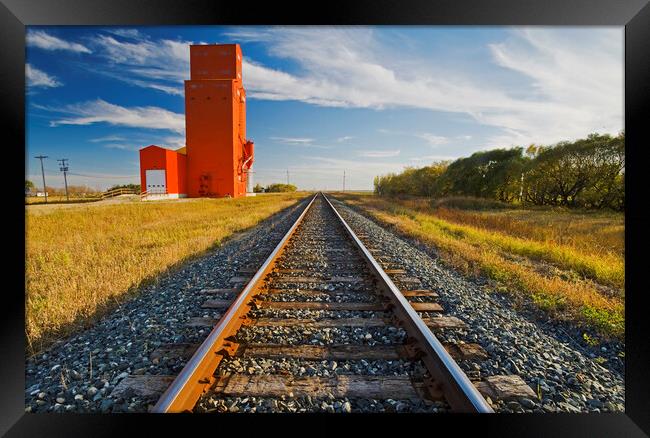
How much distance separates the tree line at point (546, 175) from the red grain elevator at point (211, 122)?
63.8 feet

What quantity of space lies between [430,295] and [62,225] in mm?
11543

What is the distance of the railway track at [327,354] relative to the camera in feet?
6.41

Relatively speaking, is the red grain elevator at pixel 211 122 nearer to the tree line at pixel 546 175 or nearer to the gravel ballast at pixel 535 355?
the tree line at pixel 546 175

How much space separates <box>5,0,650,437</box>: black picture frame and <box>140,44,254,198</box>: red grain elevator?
30.2 meters

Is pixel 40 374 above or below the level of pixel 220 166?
below

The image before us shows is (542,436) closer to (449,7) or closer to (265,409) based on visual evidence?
(265,409)

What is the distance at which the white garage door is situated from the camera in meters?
26.7

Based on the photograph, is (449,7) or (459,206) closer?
(449,7)

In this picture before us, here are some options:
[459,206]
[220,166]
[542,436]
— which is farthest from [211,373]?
[220,166]

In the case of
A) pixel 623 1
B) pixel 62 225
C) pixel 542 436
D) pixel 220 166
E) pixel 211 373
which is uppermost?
pixel 220 166

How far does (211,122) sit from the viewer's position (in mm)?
31109

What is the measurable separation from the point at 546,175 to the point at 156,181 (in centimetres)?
2770

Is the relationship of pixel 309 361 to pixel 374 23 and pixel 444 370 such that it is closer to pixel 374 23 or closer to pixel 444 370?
pixel 444 370

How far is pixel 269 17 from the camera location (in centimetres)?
205
